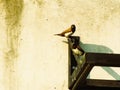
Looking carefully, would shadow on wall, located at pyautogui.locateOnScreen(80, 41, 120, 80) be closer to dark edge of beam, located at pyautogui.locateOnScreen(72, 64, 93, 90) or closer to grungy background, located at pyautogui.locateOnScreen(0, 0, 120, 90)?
grungy background, located at pyautogui.locateOnScreen(0, 0, 120, 90)

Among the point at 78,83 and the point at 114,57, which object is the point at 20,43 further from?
the point at 114,57

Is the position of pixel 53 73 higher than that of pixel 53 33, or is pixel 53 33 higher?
pixel 53 33

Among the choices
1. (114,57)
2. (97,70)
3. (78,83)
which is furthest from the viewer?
(97,70)

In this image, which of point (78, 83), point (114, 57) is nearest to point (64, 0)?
point (78, 83)

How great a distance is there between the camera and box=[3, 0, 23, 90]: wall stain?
3.50 m

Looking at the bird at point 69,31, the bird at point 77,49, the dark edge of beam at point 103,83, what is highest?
the bird at point 69,31

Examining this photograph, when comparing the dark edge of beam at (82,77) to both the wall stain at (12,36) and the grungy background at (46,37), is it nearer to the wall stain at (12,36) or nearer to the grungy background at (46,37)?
the grungy background at (46,37)

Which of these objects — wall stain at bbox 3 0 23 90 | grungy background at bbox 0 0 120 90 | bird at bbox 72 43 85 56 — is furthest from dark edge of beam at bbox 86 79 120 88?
wall stain at bbox 3 0 23 90

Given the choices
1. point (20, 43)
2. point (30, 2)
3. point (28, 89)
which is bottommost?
point (28, 89)

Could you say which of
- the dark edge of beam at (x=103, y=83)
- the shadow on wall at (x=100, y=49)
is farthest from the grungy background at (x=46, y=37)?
the dark edge of beam at (x=103, y=83)

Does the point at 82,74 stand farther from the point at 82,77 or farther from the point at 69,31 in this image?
the point at 69,31

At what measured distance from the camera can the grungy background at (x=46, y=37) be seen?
137 inches

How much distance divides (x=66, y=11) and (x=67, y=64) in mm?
310

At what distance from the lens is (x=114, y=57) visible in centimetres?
280
